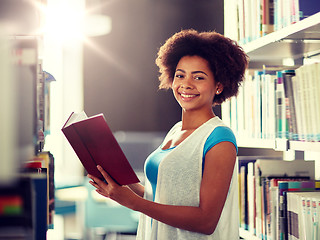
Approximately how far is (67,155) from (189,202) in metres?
3.13

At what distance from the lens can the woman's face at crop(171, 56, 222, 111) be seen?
140 centimetres

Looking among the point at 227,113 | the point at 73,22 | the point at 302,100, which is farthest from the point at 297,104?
the point at 73,22

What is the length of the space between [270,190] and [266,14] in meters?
0.74

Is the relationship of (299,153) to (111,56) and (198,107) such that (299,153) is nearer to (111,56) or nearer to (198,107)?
(198,107)

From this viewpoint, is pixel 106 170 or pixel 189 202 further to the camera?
pixel 189 202

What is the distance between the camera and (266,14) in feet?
5.27

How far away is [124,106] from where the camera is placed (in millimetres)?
4168

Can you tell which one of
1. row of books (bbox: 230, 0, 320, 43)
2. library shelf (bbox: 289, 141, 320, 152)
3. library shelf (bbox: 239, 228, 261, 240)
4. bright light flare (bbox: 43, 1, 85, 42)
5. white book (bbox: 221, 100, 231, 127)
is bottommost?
library shelf (bbox: 239, 228, 261, 240)

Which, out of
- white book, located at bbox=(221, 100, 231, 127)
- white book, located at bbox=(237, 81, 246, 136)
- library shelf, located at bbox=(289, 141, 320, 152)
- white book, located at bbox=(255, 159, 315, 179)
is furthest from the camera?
white book, located at bbox=(221, 100, 231, 127)

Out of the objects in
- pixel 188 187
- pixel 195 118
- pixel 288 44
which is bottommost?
pixel 188 187

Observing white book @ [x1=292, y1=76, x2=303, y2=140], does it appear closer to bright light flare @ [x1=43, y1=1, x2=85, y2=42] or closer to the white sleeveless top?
the white sleeveless top

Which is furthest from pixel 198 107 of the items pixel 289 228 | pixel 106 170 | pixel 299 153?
pixel 299 153

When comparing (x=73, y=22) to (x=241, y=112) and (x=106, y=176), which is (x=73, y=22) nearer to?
(x=241, y=112)

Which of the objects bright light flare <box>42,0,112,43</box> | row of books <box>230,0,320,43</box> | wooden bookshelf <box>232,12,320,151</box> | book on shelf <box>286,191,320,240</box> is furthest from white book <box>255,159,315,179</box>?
bright light flare <box>42,0,112,43</box>
